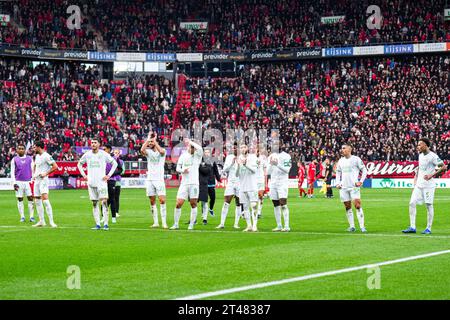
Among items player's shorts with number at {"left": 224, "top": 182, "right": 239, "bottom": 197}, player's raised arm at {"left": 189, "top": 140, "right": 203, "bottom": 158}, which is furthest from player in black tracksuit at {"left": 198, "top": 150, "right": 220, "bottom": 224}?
player's raised arm at {"left": 189, "top": 140, "right": 203, "bottom": 158}

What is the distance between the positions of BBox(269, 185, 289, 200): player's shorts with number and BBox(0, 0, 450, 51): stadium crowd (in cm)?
4913

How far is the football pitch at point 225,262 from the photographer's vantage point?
36.6 ft

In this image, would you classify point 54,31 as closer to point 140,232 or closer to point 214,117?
point 214,117

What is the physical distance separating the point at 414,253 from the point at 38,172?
40.8ft

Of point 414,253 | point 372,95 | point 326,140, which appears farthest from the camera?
point 372,95

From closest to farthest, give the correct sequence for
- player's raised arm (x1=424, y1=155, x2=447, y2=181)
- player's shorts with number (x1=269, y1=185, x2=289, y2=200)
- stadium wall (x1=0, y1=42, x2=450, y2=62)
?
player's raised arm (x1=424, y1=155, x2=447, y2=181), player's shorts with number (x1=269, y1=185, x2=289, y2=200), stadium wall (x1=0, y1=42, x2=450, y2=62)

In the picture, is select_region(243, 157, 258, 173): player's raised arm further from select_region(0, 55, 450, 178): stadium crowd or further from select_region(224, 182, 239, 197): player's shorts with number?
select_region(0, 55, 450, 178): stadium crowd

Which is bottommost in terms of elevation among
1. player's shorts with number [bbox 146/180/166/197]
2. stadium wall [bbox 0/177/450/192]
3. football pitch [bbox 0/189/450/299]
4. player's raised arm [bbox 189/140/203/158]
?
stadium wall [bbox 0/177/450/192]

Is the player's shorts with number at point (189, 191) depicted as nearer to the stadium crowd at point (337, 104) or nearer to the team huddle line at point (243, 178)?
the team huddle line at point (243, 178)

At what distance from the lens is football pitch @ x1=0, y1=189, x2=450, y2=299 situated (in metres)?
11.1

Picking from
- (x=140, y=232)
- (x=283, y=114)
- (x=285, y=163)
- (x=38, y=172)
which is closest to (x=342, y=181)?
(x=285, y=163)

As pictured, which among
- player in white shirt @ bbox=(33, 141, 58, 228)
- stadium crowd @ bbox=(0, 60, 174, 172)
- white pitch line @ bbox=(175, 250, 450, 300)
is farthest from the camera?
stadium crowd @ bbox=(0, 60, 174, 172)

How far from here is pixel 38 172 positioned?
23.7 meters

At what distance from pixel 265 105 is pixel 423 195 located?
156 ft
